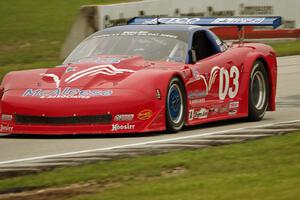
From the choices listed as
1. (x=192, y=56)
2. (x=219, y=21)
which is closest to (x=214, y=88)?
(x=192, y=56)

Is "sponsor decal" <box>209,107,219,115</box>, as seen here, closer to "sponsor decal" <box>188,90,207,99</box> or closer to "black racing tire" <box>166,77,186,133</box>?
"sponsor decal" <box>188,90,207,99</box>

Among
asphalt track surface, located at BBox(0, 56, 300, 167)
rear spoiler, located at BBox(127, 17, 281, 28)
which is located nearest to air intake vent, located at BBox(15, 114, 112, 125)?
asphalt track surface, located at BBox(0, 56, 300, 167)

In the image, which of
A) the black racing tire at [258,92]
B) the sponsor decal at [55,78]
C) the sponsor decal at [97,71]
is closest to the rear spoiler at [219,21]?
the black racing tire at [258,92]

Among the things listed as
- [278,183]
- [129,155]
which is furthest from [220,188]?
[129,155]

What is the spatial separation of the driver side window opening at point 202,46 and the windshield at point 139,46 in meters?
0.23

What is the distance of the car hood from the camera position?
1135 centimetres

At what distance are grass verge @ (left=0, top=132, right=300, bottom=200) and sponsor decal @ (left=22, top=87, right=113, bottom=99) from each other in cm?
175

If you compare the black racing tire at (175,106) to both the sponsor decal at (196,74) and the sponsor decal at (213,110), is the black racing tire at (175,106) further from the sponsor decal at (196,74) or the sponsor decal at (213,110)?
the sponsor decal at (213,110)

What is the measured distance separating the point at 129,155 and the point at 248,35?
56.6 feet

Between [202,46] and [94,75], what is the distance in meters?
2.08

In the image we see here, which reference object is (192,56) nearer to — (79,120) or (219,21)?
(219,21)

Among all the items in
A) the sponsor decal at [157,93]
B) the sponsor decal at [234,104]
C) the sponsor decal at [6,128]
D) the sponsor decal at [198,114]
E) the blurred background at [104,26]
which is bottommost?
the blurred background at [104,26]

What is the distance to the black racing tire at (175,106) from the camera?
1150cm

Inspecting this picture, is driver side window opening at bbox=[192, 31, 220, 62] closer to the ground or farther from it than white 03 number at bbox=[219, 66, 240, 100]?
farther from it
